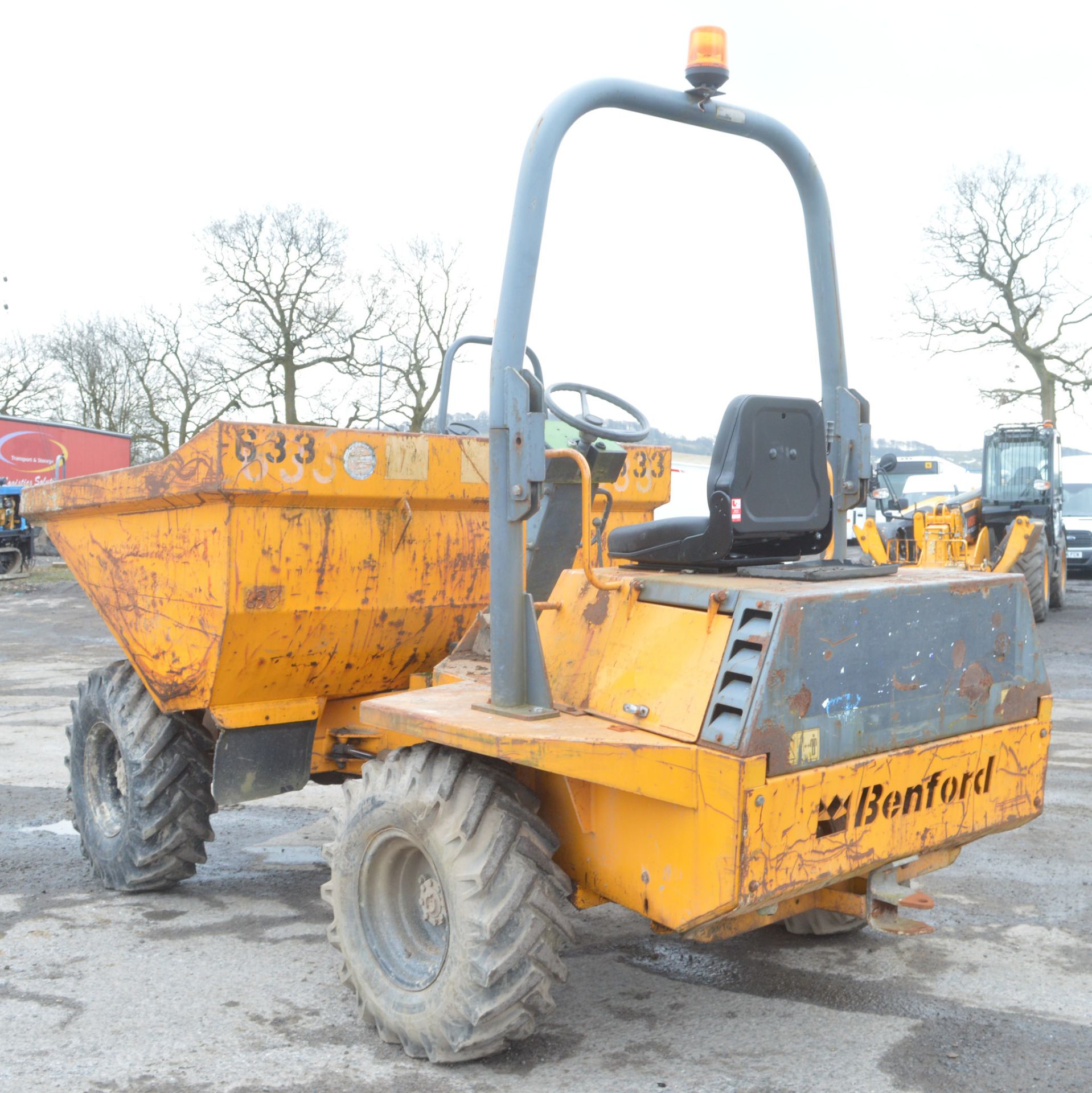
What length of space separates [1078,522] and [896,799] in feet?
73.7

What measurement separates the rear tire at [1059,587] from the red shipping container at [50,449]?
22550 millimetres

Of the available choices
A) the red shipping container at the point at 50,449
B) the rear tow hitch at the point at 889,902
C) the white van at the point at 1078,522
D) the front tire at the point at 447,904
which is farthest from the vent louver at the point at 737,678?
the red shipping container at the point at 50,449

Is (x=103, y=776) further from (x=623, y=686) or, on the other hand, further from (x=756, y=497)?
(x=756, y=497)

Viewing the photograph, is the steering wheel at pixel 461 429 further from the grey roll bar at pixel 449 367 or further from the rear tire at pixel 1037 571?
the rear tire at pixel 1037 571

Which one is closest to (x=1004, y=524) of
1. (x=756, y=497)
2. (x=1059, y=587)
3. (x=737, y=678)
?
(x=1059, y=587)

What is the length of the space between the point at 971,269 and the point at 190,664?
30.5 meters

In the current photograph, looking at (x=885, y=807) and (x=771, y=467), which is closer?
(x=885, y=807)

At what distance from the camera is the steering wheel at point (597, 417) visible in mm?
3398

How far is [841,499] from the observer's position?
150 inches

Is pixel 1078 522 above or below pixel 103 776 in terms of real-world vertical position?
above

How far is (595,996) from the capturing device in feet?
12.6

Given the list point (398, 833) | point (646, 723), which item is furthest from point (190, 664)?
point (646, 723)

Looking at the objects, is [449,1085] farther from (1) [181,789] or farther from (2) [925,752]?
(1) [181,789]

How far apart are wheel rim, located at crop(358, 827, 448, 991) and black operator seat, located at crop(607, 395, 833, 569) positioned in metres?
1.13
